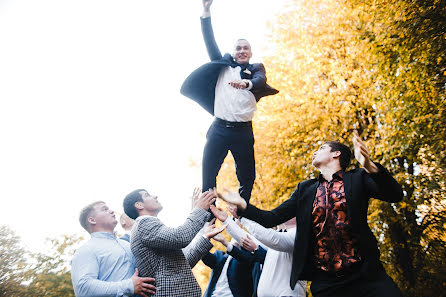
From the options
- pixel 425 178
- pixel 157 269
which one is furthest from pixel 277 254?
pixel 425 178

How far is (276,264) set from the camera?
4.26 m

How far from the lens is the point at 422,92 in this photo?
798 centimetres

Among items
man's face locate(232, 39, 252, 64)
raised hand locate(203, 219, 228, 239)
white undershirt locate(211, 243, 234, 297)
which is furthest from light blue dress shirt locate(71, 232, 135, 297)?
man's face locate(232, 39, 252, 64)

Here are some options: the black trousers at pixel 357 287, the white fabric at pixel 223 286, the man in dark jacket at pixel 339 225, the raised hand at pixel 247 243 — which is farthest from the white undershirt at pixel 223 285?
the black trousers at pixel 357 287

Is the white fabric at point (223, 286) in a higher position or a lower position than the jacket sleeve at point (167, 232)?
lower

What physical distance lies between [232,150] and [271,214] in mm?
871

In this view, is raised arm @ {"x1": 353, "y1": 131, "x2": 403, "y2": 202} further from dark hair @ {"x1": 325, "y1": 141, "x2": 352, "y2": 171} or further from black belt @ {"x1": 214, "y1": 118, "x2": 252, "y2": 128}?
black belt @ {"x1": 214, "y1": 118, "x2": 252, "y2": 128}

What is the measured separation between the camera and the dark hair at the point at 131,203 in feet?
13.2

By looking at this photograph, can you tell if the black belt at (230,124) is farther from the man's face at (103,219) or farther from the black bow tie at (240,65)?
the man's face at (103,219)

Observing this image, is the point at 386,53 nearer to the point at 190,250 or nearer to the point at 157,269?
the point at 190,250

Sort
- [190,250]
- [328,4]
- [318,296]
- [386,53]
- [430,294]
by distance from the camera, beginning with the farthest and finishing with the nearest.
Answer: [328,4] → [430,294] → [386,53] → [190,250] → [318,296]

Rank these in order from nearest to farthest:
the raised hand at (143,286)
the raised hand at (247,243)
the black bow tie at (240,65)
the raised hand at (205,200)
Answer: the raised hand at (143,286), the raised hand at (205,200), the black bow tie at (240,65), the raised hand at (247,243)

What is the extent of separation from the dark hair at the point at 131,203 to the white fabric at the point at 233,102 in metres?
1.28

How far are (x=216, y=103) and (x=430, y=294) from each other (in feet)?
26.7
